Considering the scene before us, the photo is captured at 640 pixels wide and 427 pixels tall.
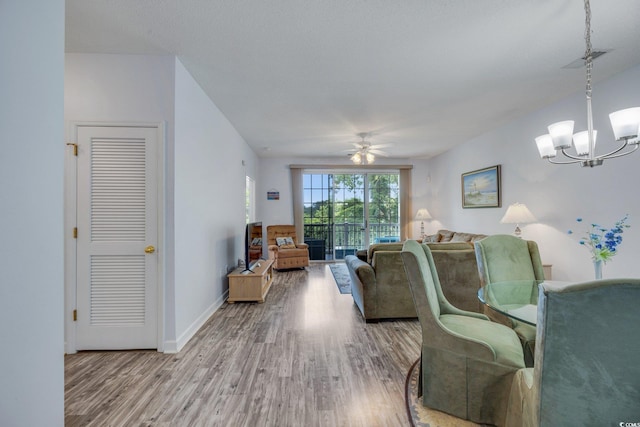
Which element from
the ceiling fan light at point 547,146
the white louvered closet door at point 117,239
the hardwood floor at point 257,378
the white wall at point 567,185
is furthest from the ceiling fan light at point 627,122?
the white louvered closet door at point 117,239

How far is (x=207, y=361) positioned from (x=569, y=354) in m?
2.41

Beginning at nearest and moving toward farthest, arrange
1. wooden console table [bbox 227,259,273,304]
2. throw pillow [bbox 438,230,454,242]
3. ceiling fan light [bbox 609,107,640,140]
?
ceiling fan light [bbox 609,107,640,140]
wooden console table [bbox 227,259,273,304]
throw pillow [bbox 438,230,454,242]

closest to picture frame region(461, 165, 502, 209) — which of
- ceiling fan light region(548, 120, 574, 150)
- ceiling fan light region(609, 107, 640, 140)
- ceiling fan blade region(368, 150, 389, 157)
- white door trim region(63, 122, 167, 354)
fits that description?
ceiling fan blade region(368, 150, 389, 157)

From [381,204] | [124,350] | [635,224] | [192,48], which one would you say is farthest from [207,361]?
[381,204]

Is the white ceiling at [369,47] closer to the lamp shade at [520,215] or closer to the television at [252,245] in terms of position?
the lamp shade at [520,215]

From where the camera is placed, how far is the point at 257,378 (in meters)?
2.11

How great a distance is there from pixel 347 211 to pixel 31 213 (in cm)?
641

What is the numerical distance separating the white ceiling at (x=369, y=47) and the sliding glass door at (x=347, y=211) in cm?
342

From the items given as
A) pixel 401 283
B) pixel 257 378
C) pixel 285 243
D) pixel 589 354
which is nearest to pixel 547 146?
pixel 589 354

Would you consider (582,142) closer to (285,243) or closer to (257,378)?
(257,378)

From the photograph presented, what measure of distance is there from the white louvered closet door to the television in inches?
63.9

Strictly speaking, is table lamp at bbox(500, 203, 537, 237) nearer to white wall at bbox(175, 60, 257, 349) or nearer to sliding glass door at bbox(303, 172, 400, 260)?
sliding glass door at bbox(303, 172, 400, 260)

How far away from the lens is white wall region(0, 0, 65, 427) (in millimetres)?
1034

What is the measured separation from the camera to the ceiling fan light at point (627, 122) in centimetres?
155
